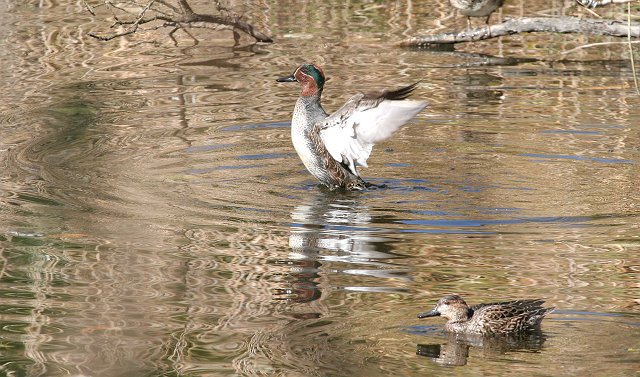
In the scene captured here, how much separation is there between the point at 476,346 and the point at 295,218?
2745mm

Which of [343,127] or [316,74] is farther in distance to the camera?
[316,74]

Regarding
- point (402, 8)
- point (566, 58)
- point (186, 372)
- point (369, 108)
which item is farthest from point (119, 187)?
point (402, 8)

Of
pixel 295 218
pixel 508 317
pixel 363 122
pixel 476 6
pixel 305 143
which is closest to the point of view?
pixel 508 317

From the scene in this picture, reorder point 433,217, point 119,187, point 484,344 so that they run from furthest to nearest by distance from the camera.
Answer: point 119,187
point 433,217
point 484,344

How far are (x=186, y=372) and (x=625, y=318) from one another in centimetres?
213

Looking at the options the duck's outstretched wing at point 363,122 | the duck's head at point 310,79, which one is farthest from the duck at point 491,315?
the duck's head at point 310,79

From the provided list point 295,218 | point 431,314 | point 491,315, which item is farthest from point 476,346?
point 295,218

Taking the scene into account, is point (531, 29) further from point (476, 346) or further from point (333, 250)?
point (476, 346)

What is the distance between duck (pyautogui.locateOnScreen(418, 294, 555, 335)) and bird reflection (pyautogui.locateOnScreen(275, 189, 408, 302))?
79 centimetres

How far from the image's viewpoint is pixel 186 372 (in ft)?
18.8

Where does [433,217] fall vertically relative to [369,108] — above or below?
below

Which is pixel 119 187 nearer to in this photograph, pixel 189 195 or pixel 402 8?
pixel 189 195

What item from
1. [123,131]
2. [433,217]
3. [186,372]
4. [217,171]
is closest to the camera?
[186,372]

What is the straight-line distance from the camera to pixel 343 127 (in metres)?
9.49
